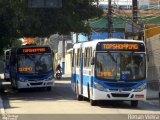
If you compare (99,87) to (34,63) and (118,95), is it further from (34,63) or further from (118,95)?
(34,63)

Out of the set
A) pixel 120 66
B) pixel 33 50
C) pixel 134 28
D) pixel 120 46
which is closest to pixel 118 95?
pixel 120 66

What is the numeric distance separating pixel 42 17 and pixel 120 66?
41.5ft

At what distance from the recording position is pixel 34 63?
117 feet

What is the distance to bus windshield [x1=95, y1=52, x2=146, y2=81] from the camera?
2366cm

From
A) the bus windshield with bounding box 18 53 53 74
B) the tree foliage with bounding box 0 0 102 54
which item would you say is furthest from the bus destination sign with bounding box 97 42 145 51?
the bus windshield with bounding box 18 53 53 74

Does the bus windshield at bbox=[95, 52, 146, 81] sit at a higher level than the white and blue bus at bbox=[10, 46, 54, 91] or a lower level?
higher

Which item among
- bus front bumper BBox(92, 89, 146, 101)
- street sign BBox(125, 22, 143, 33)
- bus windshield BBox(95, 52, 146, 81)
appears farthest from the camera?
street sign BBox(125, 22, 143, 33)

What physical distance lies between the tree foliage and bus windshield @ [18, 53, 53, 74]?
1674 mm

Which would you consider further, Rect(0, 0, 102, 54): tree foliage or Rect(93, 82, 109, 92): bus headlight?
Rect(0, 0, 102, 54): tree foliage

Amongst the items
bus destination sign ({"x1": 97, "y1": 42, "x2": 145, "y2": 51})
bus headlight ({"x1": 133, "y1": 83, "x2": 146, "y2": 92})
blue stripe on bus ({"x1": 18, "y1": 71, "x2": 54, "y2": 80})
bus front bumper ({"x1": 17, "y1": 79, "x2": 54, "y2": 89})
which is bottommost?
bus front bumper ({"x1": 17, "y1": 79, "x2": 54, "y2": 89})

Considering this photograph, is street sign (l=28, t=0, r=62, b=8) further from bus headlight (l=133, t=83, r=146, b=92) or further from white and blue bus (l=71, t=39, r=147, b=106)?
bus headlight (l=133, t=83, r=146, b=92)

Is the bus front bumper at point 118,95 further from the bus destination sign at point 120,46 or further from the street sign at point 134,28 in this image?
the street sign at point 134,28

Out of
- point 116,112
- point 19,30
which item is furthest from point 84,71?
point 19,30

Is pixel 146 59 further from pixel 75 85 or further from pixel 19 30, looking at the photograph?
pixel 19 30
